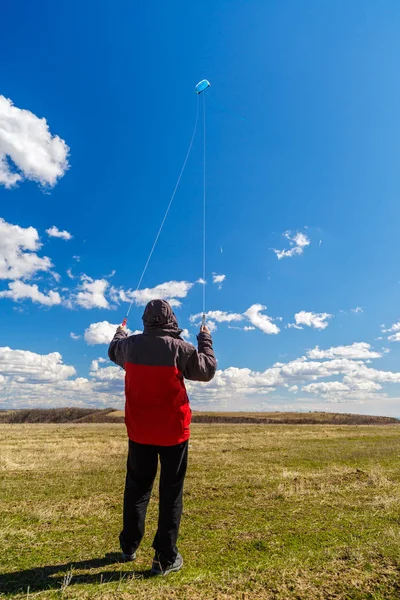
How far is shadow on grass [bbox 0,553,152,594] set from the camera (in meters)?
3.53

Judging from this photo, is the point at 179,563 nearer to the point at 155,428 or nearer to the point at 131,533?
the point at 131,533

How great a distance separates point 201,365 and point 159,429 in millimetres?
860

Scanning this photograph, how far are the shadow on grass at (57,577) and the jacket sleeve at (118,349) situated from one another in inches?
87.3

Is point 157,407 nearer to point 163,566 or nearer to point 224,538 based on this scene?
point 163,566

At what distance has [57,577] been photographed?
3.76 metres

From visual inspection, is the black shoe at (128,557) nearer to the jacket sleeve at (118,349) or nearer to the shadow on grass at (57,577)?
the shadow on grass at (57,577)

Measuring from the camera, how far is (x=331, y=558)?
414 centimetres

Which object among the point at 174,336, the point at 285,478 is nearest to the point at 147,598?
the point at 174,336

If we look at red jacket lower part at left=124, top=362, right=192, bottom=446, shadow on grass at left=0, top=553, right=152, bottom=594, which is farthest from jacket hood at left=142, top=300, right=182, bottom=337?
Result: shadow on grass at left=0, top=553, right=152, bottom=594

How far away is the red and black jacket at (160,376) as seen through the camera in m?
4.16

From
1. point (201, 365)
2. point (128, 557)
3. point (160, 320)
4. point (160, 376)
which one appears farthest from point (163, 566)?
point (160, 320)

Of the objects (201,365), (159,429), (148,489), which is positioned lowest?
(148,489)

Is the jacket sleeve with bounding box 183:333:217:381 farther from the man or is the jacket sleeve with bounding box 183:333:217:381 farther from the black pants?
the black pants

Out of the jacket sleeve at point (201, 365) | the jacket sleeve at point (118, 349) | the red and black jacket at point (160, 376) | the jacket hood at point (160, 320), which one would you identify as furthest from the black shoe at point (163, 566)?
the jacket hood at point (160, 320)
